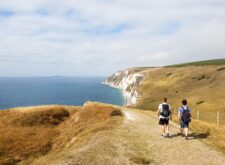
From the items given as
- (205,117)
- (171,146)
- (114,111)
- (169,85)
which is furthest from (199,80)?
(171,146)

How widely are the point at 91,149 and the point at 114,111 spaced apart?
15670mm

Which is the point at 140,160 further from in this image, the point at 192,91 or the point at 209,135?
the point at 192,91

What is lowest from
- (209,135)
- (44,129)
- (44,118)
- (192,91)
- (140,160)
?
(192,91)

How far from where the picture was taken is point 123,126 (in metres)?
31.8

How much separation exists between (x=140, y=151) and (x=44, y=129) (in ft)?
56.8

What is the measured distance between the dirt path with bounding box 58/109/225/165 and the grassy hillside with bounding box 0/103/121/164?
99.8 inches

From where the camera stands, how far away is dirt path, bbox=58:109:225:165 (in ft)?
69.8

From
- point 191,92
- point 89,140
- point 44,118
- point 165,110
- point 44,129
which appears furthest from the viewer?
point 191,92

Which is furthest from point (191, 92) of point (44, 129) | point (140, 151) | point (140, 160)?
point (140, 160)

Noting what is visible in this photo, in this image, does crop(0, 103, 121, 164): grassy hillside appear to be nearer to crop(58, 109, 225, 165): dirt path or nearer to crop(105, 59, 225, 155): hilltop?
crop(58, 109, 225, 165): dirt path

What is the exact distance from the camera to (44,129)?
37812 mm

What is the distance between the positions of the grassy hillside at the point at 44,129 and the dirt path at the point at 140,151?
8.32ft

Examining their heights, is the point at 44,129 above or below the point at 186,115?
below

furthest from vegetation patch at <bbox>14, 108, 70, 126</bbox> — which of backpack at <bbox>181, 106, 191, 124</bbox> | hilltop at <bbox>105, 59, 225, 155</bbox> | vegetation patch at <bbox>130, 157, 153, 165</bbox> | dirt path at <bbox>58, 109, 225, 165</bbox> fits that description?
hilltop at <bbox>105, 59, 225, 155</bbox>
